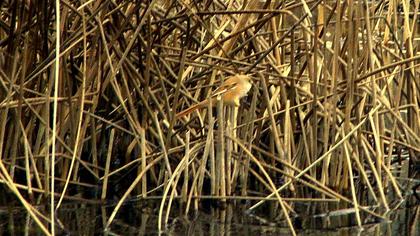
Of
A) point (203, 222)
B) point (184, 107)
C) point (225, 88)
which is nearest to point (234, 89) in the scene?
point (225, 88)

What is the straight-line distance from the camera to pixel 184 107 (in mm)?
5906

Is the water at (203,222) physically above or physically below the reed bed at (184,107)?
below

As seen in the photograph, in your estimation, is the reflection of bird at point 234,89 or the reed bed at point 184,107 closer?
the reflection of bird at point 234,89

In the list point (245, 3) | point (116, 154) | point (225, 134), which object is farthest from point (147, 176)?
point (245, 3)

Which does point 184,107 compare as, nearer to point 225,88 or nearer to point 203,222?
point 225,88

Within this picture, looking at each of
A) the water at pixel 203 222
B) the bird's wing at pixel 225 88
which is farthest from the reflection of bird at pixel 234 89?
the water at pixel 203 222

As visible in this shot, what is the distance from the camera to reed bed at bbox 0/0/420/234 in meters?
5.30

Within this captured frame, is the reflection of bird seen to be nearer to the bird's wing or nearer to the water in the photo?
the bird's wing

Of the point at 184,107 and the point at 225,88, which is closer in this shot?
the point at 225,88

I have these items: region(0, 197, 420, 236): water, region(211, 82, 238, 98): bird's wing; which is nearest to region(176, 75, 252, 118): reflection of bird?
region(211, 82, 238, 98): bird's wing

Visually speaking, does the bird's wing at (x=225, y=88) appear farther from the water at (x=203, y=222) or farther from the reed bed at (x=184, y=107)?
the water at (x=203, y=222)

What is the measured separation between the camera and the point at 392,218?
5336 millimetres

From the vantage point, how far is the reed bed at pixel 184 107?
530cm

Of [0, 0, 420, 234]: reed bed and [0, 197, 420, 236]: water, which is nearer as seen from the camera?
[0, 197, 420, 236]: water
